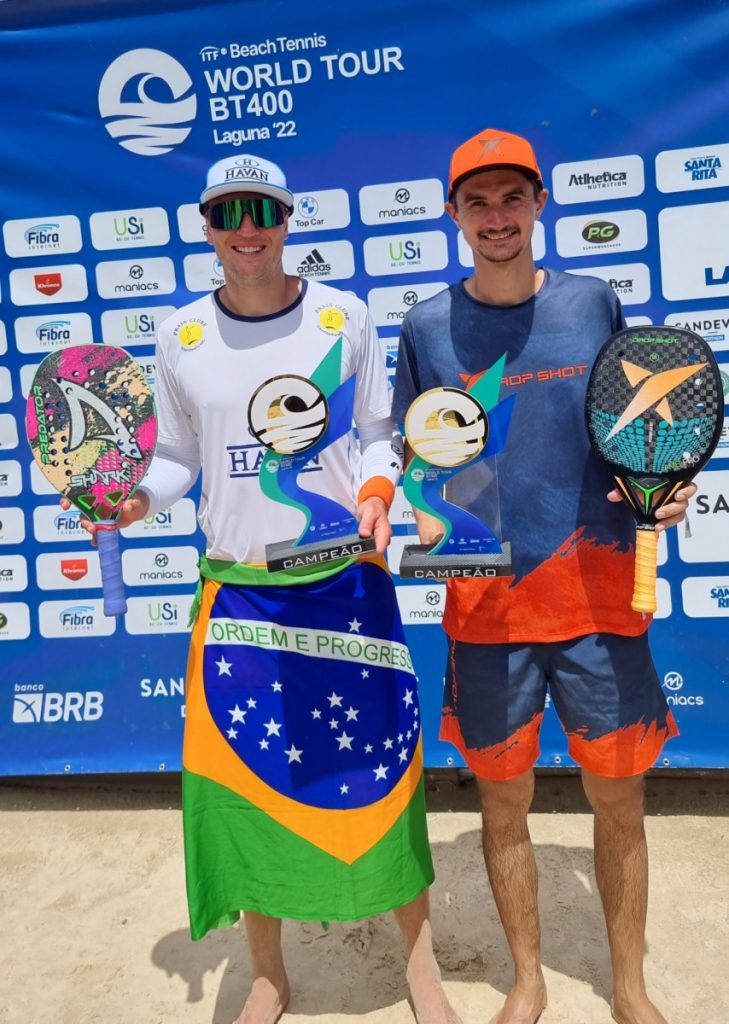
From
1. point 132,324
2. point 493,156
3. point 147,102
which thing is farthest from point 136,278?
point 493,156

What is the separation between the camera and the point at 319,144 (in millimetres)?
3074

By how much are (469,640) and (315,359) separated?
739mm

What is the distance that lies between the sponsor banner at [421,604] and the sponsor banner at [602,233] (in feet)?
4.42

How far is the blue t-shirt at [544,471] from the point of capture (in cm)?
185

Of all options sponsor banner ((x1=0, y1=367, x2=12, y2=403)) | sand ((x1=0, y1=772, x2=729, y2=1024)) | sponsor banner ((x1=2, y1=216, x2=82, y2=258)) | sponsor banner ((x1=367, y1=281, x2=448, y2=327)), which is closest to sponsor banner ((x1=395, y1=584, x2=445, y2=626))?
sand ((x1=0, y1=772, x2=729, y2=1024))

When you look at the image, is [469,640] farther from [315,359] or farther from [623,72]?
[623,72]

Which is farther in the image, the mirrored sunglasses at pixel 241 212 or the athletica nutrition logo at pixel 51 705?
the athletica nutrition logo at pixel 51 705

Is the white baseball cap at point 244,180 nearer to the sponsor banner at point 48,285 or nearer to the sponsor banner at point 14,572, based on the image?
the sponsor banner at point 48,285

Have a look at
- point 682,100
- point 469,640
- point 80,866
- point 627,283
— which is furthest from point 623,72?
point 80,866

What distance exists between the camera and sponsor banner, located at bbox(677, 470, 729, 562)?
3.04 meters

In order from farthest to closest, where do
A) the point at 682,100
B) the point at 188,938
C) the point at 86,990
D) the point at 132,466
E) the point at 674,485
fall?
1. the point at 682,100
2. the point at 188,938
3. the point at 86,990
4. the point at 132,466
5. the point at 674,485

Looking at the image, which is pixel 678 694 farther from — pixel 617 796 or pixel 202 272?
pixel 202 272

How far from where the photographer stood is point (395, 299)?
10.3 ft

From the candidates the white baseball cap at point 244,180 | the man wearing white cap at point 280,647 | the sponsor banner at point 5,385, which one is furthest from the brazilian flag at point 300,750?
the sponsor banner at point 5,385
